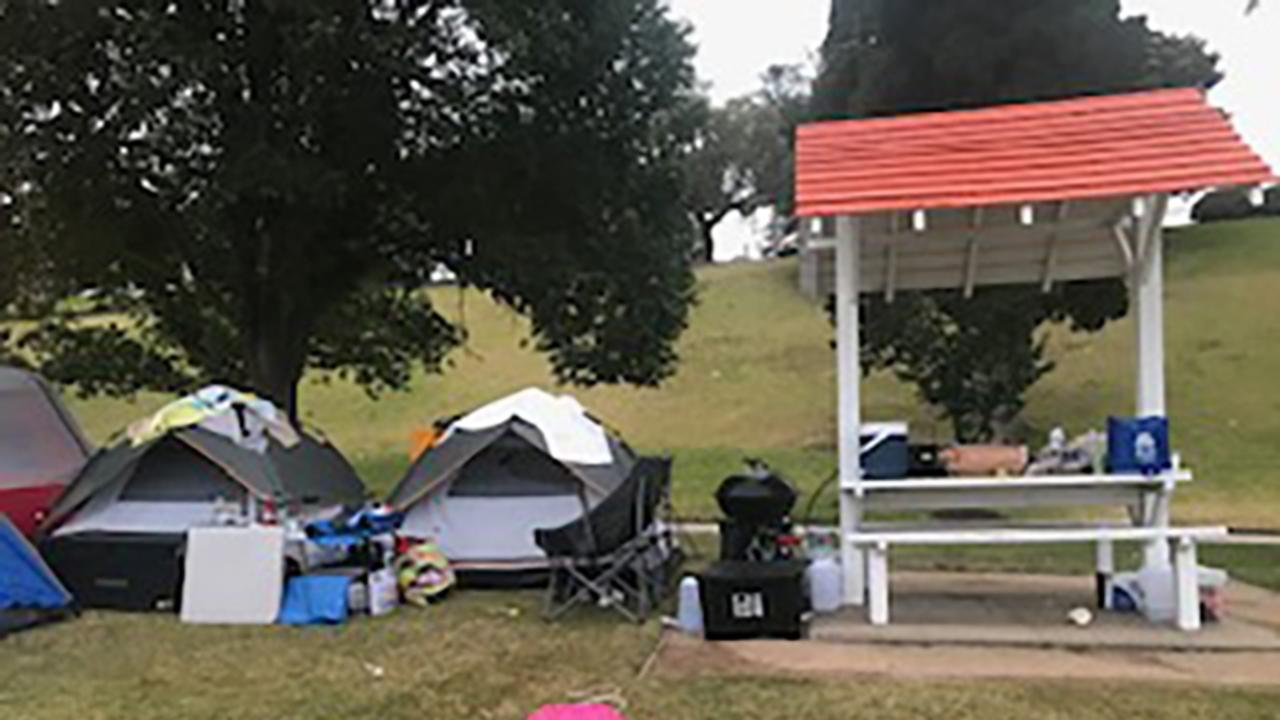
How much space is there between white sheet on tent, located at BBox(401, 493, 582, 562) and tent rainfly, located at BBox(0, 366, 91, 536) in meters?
2.79

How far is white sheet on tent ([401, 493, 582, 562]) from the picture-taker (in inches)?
327

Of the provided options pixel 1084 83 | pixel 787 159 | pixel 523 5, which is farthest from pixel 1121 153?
pixel 787 159

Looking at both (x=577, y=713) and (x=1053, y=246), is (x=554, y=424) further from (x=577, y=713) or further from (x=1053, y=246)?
(x=577, y=713)

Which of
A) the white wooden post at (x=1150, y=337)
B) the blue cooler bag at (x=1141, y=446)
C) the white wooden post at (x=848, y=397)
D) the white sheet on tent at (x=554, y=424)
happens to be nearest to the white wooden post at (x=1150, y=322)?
the white wooden post at (x=1150, y=337)

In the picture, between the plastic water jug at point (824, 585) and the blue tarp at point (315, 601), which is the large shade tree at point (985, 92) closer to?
the plastic water jug at point (824, 585)

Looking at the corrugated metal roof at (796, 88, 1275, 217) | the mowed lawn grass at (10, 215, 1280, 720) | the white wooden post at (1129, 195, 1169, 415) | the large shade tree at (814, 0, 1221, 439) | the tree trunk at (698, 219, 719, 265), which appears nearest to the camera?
the mowed lawn grass at (10, 215, 1280, 720)

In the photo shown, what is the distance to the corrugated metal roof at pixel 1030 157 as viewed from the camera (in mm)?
6148

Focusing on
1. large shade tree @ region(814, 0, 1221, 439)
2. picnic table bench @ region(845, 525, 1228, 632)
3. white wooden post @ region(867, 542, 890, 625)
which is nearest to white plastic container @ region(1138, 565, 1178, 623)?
picnic table bench @ region(845, 525, 1228, 632)

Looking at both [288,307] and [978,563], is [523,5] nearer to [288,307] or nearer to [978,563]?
[288,307]

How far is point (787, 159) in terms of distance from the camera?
128 feet

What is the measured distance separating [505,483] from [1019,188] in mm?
4268

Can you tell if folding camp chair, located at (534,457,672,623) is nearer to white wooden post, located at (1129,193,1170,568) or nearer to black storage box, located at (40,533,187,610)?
black storage box, located at (40,533,187,610)

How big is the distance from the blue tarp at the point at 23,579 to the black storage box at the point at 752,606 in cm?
441

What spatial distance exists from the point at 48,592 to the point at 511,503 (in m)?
3.15
